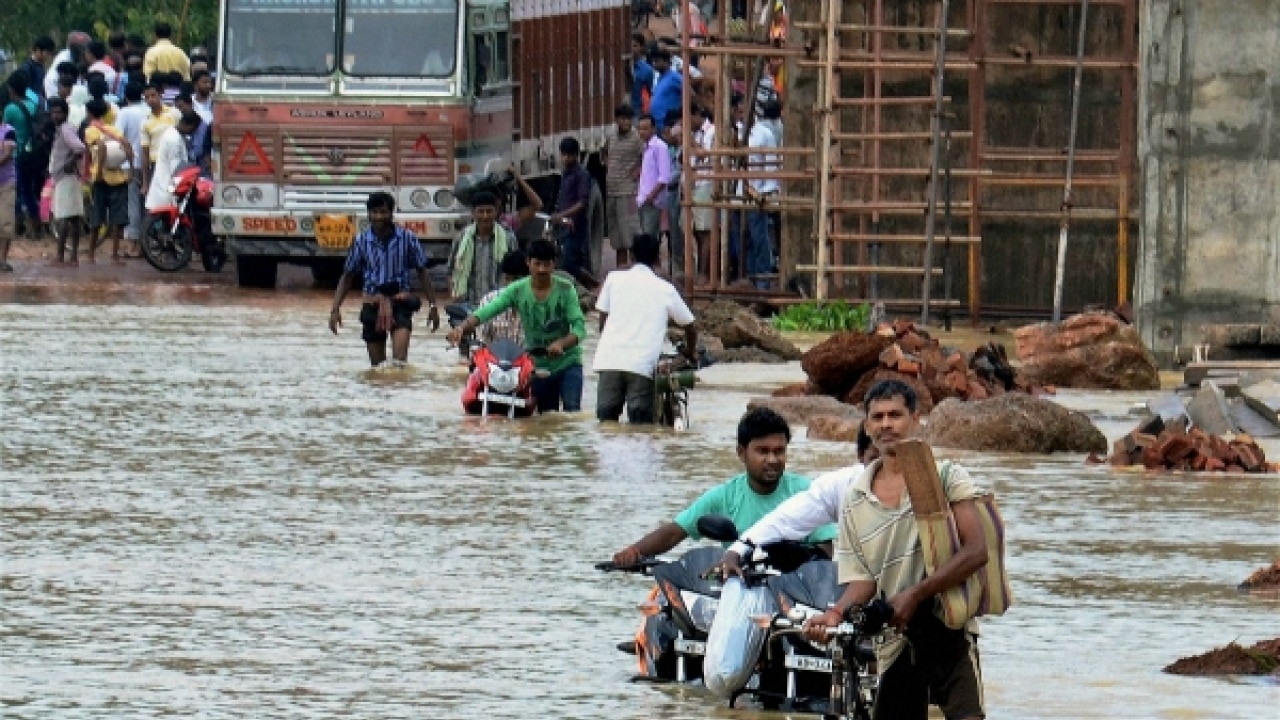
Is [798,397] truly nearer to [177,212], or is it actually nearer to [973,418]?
[973,418]

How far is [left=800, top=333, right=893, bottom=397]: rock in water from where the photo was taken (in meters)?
18.9

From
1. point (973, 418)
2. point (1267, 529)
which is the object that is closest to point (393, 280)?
point (973, 418)

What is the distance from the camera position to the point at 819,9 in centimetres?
2678

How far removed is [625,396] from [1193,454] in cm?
357

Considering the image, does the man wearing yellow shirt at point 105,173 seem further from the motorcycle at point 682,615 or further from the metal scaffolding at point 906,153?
the motorcycle at point 682,615

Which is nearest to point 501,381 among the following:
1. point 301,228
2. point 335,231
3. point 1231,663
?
point 1231,663

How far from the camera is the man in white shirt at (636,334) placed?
18.2 metres

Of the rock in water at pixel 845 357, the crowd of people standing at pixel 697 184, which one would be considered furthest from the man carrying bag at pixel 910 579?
the crowd of people standing at pixel 697 184

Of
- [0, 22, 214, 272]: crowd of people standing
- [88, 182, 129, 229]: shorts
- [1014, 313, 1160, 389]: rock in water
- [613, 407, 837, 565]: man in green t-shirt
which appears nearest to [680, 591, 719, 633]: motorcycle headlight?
[613, 407, 837, 565]: man in green t-shirt

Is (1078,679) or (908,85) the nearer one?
(1078,679)

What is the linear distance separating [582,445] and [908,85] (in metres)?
9.52

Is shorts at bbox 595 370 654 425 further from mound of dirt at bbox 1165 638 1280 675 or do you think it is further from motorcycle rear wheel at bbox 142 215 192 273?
motorcycle rear wheel at bbox 142 215 192 273

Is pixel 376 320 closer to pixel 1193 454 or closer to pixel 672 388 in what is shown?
pixel 672 388

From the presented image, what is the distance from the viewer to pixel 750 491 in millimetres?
10352
